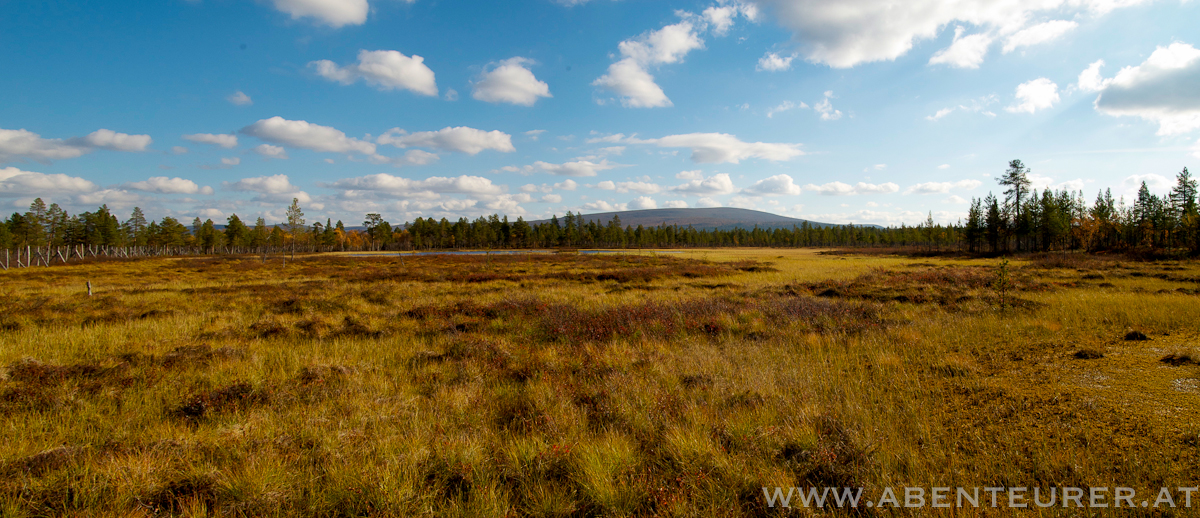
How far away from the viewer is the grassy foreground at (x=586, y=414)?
136 inches

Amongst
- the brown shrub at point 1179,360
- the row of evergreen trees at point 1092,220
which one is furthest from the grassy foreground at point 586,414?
the row of evergreen trees at point 1092,220

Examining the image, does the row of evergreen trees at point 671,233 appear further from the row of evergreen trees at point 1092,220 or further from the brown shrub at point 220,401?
the brown shrub at point 220,401

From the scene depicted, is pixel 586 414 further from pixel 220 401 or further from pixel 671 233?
pixel 671 233

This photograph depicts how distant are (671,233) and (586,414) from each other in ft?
502

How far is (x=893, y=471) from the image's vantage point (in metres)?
3.65

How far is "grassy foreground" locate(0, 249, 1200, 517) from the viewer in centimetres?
344

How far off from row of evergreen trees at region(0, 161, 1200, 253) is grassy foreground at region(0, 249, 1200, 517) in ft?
213

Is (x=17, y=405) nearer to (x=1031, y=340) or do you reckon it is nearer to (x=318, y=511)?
(x=318, y=511)

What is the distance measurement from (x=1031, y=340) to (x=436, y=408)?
10792mm

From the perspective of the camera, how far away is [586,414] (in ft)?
16.5

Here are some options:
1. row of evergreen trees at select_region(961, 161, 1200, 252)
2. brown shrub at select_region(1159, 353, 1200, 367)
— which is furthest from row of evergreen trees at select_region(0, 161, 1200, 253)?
brown shrub at select_region(1159, 353, 1200, 367)

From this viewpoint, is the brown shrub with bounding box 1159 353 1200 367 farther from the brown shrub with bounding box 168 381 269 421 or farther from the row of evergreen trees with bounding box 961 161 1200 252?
the row of evergreen trees with bounding box 961 161 1200 252

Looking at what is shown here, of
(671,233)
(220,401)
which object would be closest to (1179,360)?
(220,401)

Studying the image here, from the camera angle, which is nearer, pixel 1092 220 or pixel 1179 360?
pixel 1179 360
